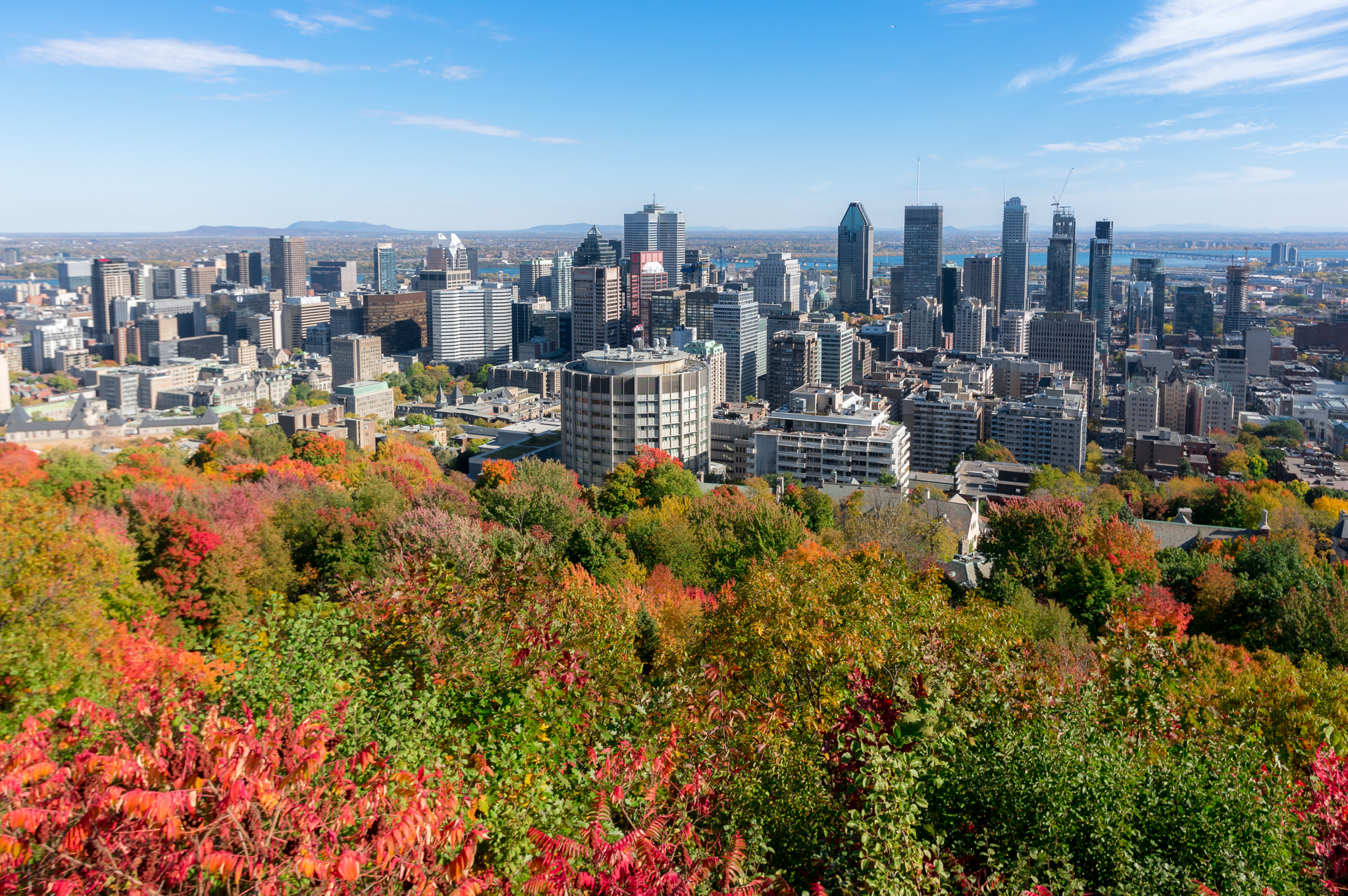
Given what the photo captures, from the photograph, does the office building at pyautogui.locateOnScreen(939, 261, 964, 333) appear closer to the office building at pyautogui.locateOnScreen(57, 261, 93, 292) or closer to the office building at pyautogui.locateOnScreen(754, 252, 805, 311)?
the office building at pyautogui.locateOnScreen(754, 252, 805, 311)

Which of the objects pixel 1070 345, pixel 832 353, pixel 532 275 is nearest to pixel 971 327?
pixel 1070 345

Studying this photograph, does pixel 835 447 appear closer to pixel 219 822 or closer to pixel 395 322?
pixel 219 822

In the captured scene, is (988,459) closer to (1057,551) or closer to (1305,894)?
(1057,551)

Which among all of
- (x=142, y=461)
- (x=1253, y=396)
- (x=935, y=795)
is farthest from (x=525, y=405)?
(x=935, y=795)

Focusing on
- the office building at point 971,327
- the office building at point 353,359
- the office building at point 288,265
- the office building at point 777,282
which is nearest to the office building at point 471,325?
the office building at point 353,359

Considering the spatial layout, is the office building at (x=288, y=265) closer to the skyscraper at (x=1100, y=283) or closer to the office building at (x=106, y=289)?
the office building at (x=106, y=289)

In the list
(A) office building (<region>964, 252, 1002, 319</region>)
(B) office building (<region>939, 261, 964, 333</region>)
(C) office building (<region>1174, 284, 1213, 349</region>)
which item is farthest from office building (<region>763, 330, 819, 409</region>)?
(A) office building (<region>964, 252, 1002, 319</region>)

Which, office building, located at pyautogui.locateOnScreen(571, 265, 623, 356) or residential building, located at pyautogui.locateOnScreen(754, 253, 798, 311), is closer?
office building, located at pyautogui.locateOnScreen(571, 265, 623, 356)
